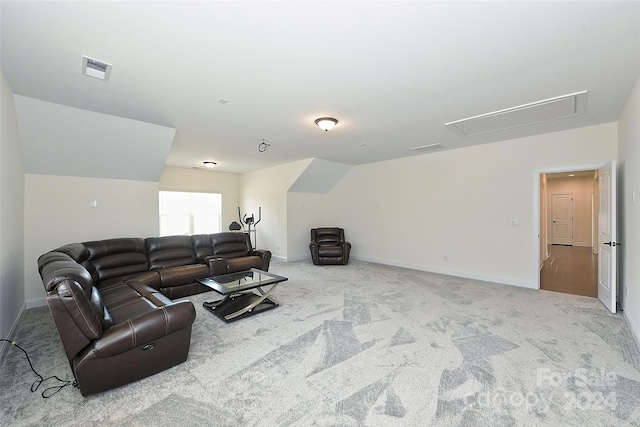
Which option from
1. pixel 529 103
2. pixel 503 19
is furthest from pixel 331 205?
pixel 503 19

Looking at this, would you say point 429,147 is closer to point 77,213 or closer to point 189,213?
point 77,213

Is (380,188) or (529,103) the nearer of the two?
(529,103)

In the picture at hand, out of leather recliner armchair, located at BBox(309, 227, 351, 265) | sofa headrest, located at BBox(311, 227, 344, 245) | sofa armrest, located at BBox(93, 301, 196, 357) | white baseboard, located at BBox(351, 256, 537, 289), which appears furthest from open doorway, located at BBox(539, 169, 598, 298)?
sofa armrest, located at BBox(93, 301, 196, 357)

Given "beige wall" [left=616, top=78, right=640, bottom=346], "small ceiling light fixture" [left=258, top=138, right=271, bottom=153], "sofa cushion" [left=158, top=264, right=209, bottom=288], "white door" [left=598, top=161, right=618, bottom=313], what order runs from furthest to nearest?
"small ceiling light fixture" [left=258, top=138, right=271, bottom=153] < "sofa cushion" [left=158, top=264, right=209, bottom=288] < "white door" [left=598, top=161, right=618, bottom=313] < "beige wall" [left=616, top=78, right=640, bottom=346]

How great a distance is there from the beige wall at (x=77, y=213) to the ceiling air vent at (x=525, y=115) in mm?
5340

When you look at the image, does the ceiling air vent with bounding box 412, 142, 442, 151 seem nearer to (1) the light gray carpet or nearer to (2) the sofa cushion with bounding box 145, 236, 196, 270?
(1) the light gray carpet

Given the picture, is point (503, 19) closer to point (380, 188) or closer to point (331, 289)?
point (331, 289)

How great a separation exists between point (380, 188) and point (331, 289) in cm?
321

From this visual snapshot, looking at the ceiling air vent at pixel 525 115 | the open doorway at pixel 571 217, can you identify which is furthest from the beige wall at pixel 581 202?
the ceiling air vent at pixel 525 115

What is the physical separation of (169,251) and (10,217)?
194cm

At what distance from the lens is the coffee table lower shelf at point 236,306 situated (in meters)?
3.37

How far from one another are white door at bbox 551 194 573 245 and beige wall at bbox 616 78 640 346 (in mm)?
7020

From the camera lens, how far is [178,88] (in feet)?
9.07

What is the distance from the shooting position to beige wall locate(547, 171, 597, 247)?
354 inches
